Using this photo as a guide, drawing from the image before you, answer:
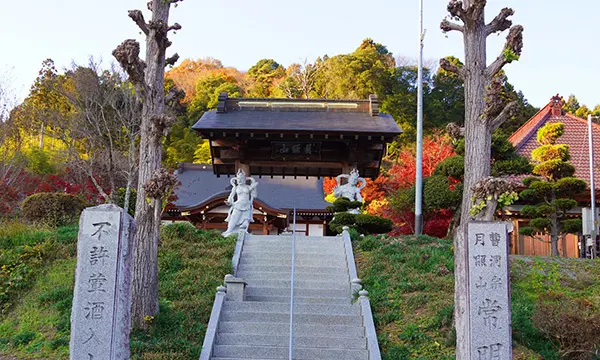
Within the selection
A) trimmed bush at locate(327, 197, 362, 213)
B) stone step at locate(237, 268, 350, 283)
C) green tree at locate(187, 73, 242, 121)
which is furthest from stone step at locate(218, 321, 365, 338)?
green tree at locate(187, 73, 242, 121)

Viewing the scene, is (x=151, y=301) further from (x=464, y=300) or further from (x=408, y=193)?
(x=408, y=193)

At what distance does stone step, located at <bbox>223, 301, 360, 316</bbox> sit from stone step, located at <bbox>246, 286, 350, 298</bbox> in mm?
759

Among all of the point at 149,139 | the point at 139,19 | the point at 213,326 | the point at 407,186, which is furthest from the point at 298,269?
the point at 407,186

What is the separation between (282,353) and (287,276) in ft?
9.17

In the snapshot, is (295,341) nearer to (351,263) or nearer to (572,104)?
(351,263)

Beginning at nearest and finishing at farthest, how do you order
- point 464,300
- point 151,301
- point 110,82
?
point 464,300, point 151,301, point 110,82

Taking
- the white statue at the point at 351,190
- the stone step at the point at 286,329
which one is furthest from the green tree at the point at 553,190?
the stone step at the point at 286,329

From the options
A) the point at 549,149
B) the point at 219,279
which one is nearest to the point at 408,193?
the point at 549,149

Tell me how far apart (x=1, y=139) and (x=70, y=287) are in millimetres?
11097

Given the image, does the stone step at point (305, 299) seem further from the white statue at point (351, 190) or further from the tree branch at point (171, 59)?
the white statue at point (351, 190)

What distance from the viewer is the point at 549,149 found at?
48.4 feet

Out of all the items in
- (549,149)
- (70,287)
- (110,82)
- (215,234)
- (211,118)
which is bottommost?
(70,287)

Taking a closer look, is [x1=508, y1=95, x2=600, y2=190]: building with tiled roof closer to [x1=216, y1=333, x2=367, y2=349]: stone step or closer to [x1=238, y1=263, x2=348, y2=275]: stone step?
[x1=238, y1=263, x2=348, y2=275]: stone step

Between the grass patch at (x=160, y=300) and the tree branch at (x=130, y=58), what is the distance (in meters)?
3.82
